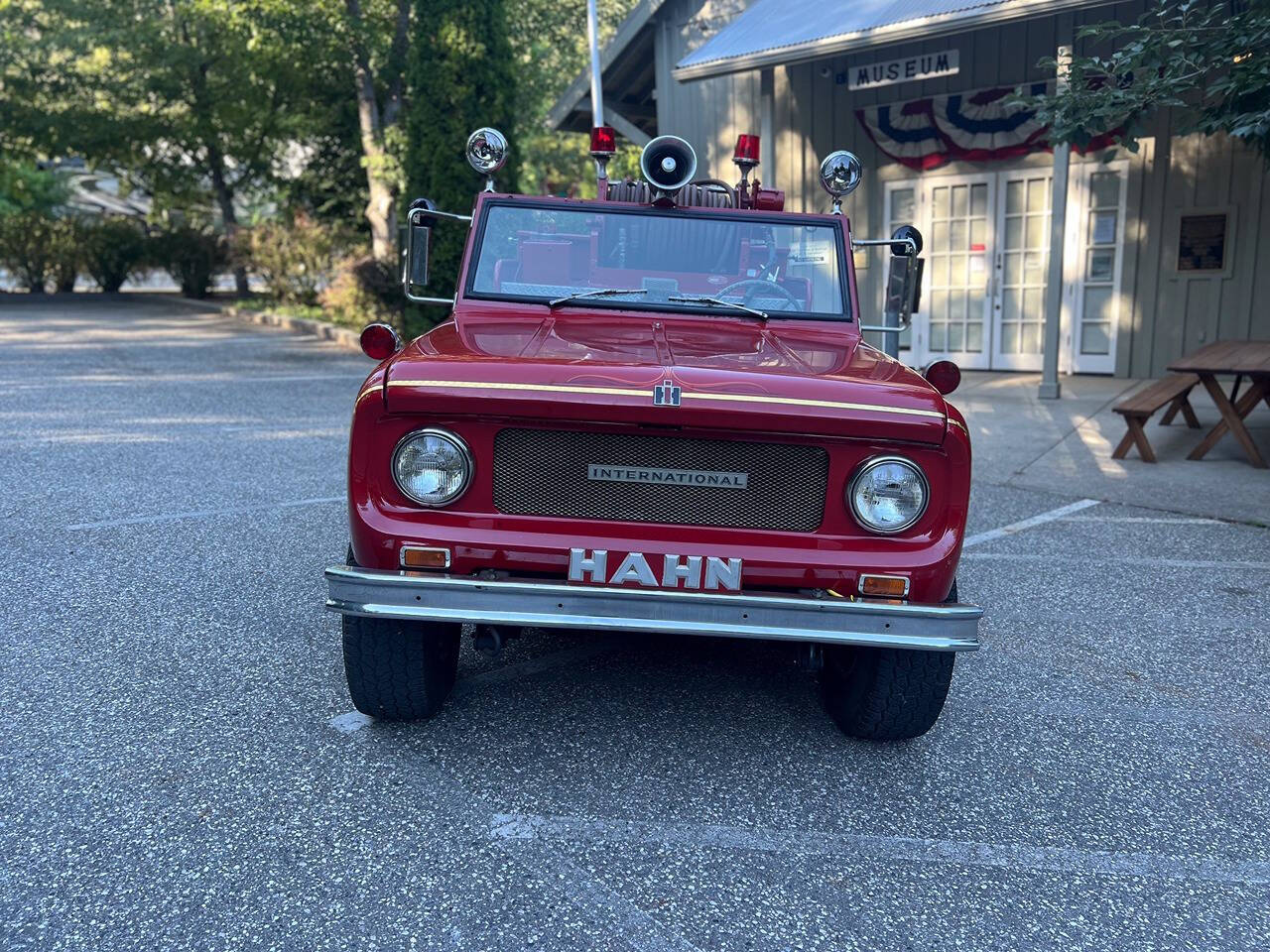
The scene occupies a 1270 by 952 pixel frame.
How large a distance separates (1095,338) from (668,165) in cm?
876

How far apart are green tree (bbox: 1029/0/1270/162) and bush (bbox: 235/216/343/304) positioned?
49.3ft

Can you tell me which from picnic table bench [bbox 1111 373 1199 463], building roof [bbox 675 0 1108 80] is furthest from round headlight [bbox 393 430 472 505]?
building roof [bbox 675 0 1108 80]

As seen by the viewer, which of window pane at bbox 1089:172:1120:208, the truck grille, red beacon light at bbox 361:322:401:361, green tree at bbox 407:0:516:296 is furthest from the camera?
green tree at bbox 407:0:516:296

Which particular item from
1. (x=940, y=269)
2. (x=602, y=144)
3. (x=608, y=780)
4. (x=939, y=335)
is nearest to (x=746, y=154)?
(x=602, y=144)

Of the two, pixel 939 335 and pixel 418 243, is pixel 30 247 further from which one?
pixel 418 243

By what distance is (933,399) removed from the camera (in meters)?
3.15

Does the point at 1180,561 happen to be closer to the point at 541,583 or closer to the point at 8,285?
the point at 541,583

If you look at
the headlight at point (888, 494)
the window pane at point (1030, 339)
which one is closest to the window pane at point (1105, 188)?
the window pane at point (1030, 339)

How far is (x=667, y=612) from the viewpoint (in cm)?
299

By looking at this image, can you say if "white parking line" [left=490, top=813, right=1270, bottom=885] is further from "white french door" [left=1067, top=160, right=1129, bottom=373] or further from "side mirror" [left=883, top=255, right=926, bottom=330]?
"white french door" [left=1067, top=160, right=1129, bottom=373]

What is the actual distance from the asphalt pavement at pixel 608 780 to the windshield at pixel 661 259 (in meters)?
1.43

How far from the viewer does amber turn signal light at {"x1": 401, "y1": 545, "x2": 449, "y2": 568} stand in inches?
122

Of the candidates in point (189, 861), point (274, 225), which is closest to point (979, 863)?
point (189, 861)

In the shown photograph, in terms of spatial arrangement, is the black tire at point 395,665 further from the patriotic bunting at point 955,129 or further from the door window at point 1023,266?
the door window at point 1023,266
